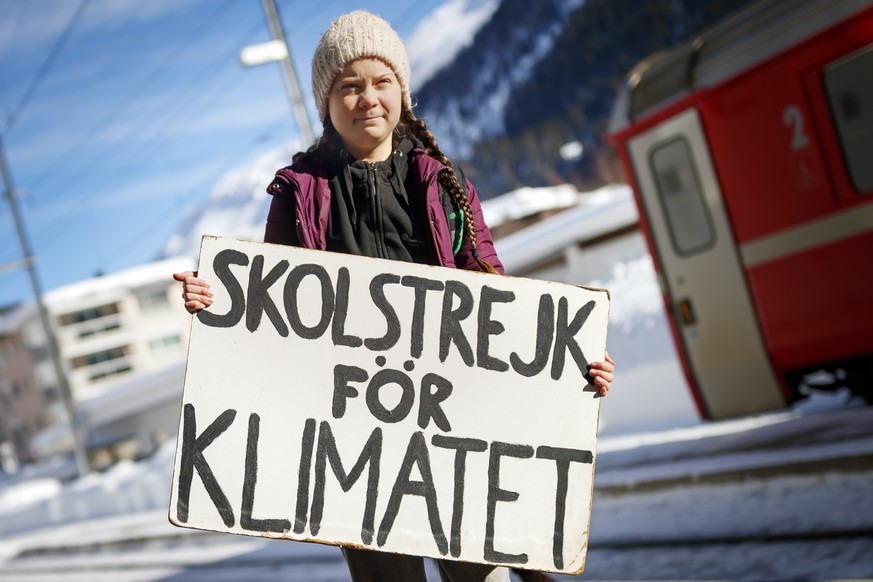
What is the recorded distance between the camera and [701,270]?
856 cm

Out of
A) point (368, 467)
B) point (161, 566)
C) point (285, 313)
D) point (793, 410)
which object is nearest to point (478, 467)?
point (368, 467)

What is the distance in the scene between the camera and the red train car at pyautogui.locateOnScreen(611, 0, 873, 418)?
712 centimetres

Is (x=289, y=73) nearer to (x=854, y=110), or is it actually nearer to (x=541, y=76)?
(x=854, y=110)

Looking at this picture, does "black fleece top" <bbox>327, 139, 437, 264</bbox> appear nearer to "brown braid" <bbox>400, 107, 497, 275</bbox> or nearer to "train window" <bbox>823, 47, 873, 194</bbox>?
"brown braid" <bbox>400, 107, 497, 275</bbox>

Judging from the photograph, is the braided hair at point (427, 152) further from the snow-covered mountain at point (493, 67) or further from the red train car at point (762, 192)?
the snow-covered mountain at point (493, 67)

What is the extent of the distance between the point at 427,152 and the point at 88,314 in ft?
295

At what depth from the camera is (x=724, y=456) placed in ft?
24.6

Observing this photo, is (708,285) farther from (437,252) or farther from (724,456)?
(437,252)

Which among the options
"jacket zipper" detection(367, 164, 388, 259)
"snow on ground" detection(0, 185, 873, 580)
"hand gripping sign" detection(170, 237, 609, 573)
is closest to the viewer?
"hand gripping sign" detection(170, 237, 609, 573)

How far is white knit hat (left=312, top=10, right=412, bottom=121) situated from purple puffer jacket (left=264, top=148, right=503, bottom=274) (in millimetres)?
231

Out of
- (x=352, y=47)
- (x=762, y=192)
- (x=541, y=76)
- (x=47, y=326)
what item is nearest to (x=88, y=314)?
(x=47, y=326)

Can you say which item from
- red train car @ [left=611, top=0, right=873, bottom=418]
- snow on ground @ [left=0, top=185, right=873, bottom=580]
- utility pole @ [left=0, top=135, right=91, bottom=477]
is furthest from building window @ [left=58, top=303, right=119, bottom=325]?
red train car @ [left=611, top=0, right=873, bottom=418]

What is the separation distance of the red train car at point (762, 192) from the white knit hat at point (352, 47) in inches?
214

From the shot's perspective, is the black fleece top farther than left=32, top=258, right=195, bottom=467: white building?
No
